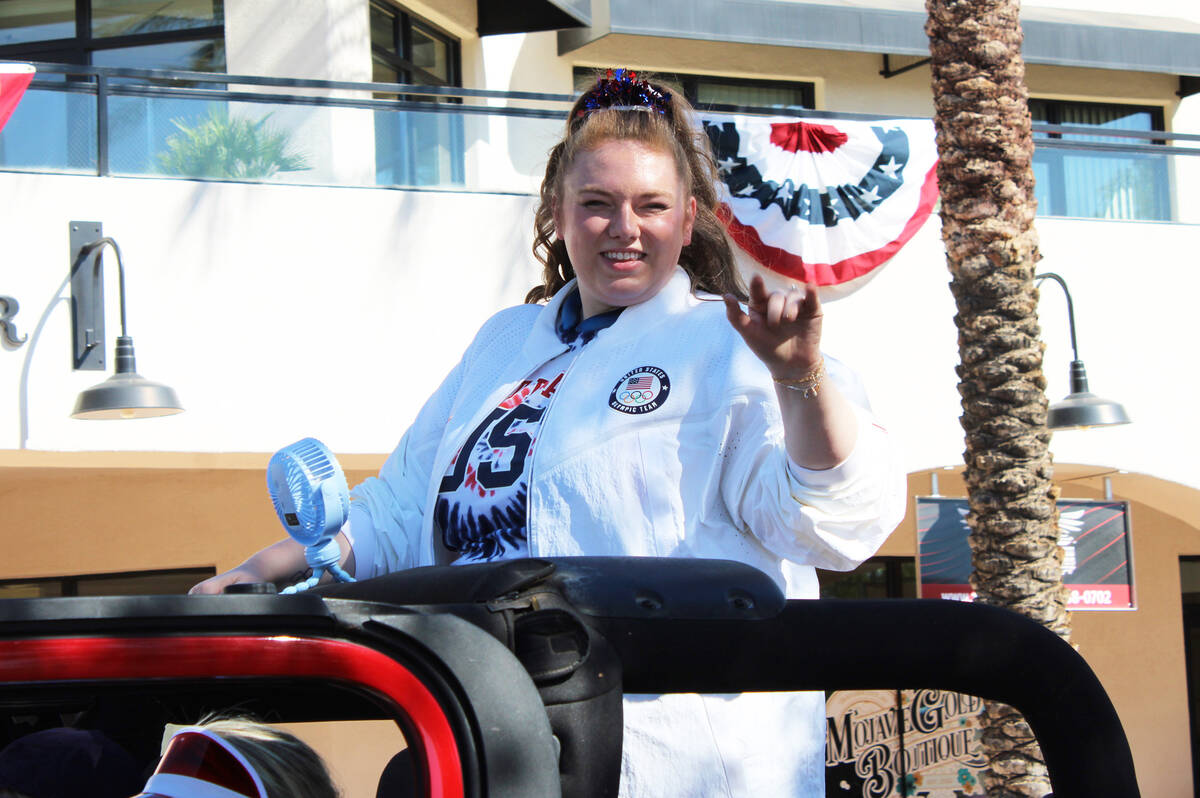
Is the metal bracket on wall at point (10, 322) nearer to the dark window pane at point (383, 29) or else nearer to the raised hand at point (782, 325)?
the dark window pane at point (383, 29)

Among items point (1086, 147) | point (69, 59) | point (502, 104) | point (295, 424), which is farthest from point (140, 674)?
point (69, 59)

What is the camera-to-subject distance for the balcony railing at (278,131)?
7250 millimetres

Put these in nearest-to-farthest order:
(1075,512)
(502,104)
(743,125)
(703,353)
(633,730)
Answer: (633,730) < (703,353) < (743,125) < (502,104) < (1075,512)

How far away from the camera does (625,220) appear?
6.43 ft

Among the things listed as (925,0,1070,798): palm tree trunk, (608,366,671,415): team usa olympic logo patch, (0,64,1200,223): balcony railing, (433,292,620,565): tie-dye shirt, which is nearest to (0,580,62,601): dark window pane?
(0,64,1200,223): balcony railing

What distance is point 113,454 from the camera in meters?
7.52

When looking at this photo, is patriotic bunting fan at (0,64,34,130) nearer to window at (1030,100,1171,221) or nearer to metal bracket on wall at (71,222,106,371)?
metal bracket on wall at (71,222,106,371)

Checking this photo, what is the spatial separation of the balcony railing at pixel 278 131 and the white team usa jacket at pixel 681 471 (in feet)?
17.5

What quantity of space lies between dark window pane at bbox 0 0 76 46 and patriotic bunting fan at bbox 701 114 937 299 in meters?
5.33

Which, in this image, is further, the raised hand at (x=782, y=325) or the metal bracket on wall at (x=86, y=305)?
the metal bracket on wall at (x=86, y=305)

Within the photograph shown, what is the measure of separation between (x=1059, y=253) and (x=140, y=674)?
8978 mm

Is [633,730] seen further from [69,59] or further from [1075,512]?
[69,59]

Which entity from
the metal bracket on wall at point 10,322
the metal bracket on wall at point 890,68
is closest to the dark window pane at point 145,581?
the metal bracket on wall at point 10,322

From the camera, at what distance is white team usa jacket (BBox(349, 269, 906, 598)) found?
168cm
